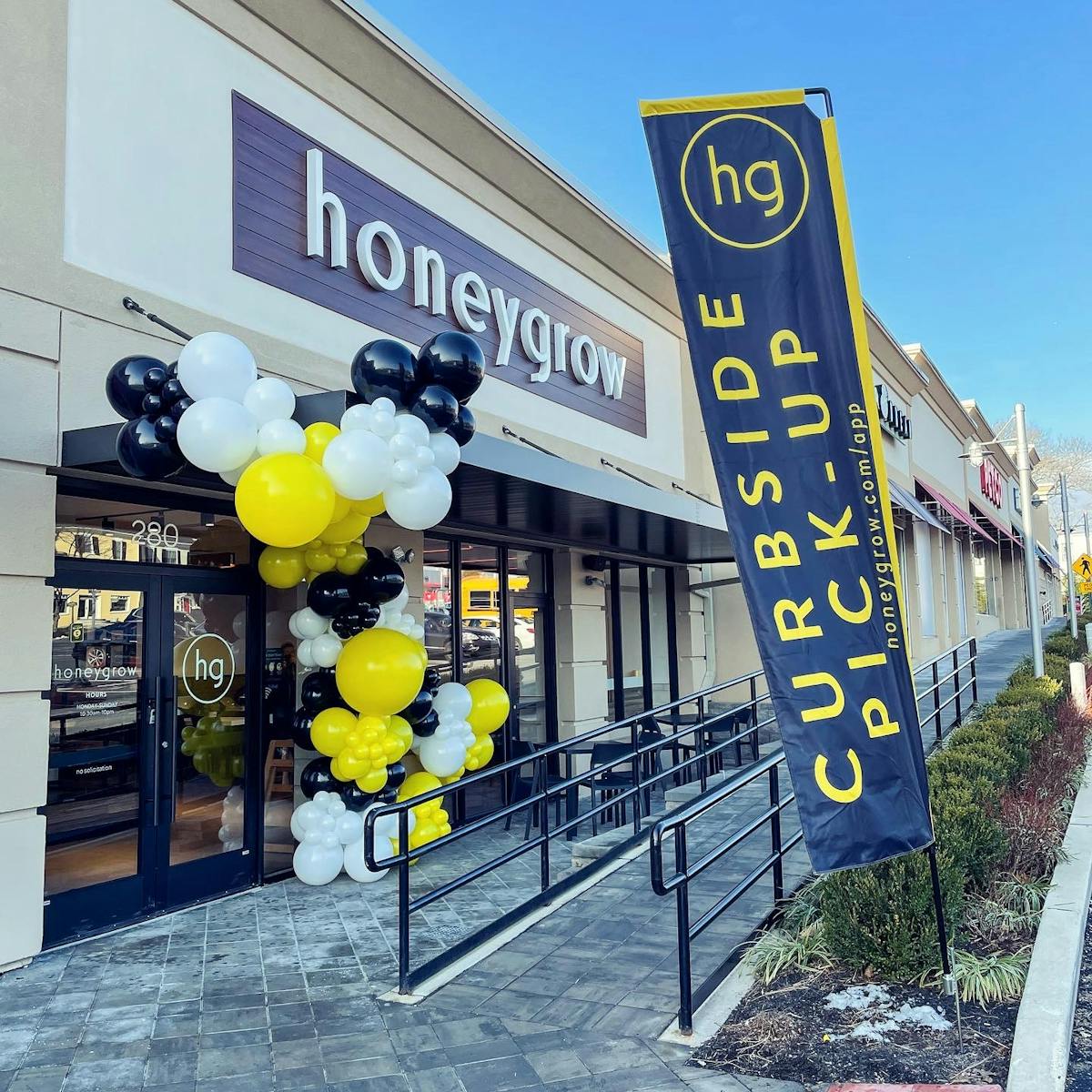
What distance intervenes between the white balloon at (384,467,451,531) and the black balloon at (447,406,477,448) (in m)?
0.36

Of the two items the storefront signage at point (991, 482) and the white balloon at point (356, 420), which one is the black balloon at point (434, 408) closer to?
the white balloon at point (356, 420)

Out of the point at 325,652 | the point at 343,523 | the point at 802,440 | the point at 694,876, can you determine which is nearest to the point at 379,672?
the point at 325,652

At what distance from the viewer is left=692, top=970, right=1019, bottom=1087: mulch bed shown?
3.69m

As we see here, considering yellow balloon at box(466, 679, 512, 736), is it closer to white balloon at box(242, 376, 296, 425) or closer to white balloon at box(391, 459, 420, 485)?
white balloon at box(391, 459, 420, 485)

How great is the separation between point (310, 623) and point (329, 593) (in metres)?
0.27

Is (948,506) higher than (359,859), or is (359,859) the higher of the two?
(948,506)

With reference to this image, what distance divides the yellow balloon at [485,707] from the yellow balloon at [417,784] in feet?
1.74

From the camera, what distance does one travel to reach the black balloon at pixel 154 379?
508 centimetres

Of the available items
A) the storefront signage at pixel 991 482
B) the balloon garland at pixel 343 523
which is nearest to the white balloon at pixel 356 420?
the balloon garland at pixel 343 523

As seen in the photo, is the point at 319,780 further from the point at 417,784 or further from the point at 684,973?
the point at 684,973

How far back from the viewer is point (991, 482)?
35.1 metres

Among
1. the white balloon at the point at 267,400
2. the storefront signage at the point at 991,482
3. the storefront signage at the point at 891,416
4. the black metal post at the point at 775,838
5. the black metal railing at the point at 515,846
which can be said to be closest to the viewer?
the black metal railing at the point at 515,846

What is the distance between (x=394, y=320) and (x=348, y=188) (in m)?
1.08

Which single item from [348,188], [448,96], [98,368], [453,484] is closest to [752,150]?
[453,484]
